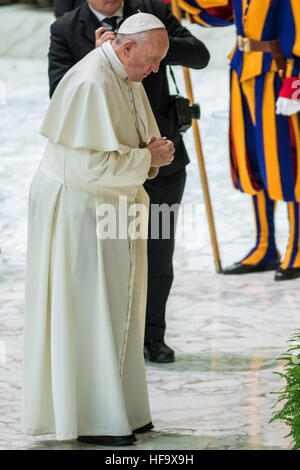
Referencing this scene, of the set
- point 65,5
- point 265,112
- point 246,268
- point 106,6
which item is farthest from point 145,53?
point 246,268

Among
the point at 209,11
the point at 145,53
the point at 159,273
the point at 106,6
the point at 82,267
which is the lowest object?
the point at 159,273

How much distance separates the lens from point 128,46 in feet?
12.8

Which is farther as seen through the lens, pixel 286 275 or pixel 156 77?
pixel 286 275

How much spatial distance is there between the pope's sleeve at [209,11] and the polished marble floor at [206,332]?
1393 millimetres

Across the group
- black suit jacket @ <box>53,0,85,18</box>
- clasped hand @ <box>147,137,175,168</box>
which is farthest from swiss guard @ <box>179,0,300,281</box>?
clasped hand @ <box>147,137,175,168</box>

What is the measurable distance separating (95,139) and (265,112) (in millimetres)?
2609

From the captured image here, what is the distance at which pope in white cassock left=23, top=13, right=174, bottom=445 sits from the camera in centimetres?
387

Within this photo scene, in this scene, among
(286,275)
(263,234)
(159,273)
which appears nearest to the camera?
(159,273)

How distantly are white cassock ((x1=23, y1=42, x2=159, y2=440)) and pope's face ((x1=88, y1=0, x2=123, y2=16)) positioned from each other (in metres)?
0.72

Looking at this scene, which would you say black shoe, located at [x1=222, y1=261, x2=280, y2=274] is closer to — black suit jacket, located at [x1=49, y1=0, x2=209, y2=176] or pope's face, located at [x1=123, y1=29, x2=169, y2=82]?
black suit jacket, located at [x1=49, y1=0, x2=209, y2=176]

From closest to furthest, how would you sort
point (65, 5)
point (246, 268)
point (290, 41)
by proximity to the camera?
point (65, 5)
point (290, 41)
point (246, 268)

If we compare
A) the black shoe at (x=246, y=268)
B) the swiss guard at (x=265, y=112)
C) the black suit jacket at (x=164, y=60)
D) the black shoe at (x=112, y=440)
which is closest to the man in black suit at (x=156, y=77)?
the black suit jacket at (x=164, y=60)

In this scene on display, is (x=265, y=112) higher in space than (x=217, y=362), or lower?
higher

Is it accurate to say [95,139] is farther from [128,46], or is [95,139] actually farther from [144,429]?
[144,429]
